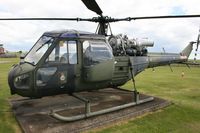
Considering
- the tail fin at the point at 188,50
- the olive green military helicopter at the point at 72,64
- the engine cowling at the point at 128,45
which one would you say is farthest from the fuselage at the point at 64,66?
the tail fin at the point at 188,50

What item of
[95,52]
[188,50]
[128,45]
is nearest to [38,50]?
[95,52]

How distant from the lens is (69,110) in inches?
357

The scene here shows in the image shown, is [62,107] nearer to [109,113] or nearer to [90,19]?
[109,113]

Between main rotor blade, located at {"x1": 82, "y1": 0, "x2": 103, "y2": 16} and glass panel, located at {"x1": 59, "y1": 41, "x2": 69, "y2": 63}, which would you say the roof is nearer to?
glass panel, located at {"x1": 59, "y1": 41, "x2": 69, "y2": 63}

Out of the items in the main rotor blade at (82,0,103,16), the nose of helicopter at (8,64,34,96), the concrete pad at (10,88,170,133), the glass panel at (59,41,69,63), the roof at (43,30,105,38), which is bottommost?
the concrete pad at (10,88,170,133)

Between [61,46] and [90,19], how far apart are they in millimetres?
2252

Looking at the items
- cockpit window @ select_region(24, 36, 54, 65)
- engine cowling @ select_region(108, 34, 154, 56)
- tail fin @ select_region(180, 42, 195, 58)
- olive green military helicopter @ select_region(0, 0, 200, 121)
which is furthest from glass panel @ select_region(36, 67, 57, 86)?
tail fin @ select_region(180, 42, 195, 58)

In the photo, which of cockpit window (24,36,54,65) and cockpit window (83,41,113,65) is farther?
cockpit window (83,41,113,65)

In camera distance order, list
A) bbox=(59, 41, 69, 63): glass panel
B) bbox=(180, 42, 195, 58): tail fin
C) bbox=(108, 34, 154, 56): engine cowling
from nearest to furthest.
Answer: bbox=(59, 41, 69, 63): glass panel
bbox=(108, 34, 154, 56): engine cowling
bbox=(180, 42, 195, 58): tail fin

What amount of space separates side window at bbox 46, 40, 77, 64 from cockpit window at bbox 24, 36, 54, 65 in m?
0.33

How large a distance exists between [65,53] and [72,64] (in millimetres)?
463

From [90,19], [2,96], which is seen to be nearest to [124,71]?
[90,19]

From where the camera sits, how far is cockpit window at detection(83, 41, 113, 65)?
874 centimetres

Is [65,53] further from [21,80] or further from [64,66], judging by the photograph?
[21,80]
